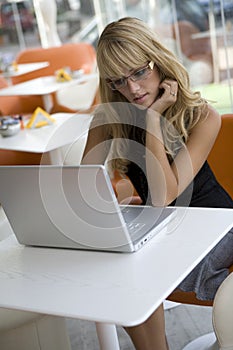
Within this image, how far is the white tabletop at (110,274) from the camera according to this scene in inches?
53.2

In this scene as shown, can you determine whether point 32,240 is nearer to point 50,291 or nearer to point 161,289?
point 50,291

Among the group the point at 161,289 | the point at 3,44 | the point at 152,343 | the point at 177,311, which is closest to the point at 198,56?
the point at 3,44

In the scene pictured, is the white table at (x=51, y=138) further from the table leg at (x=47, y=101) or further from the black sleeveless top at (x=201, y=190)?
the table leg at (x=47, y=101)

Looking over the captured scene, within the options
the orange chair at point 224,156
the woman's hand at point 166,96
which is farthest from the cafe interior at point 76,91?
the woman's hand at point 166,96

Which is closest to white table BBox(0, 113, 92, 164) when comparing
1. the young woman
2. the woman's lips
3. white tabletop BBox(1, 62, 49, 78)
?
the young woman

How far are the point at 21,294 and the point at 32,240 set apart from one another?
0.26 m

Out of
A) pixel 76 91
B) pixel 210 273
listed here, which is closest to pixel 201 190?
pixel 210 273

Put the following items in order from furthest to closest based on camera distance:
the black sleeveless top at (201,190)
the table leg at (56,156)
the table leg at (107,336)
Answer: the table leg at (56,156) → the black sleeveless top at (201,190) → the table leg at (107,336)

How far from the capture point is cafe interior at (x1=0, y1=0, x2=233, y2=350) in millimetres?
2256

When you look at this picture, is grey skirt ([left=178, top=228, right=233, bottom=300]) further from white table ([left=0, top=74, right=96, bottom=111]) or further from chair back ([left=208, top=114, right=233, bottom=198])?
white table ([left=0, top=74, right=96, bottom=111])

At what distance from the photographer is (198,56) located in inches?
230

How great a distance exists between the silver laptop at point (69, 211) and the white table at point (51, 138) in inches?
54.3

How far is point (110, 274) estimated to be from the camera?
1505 millimetres

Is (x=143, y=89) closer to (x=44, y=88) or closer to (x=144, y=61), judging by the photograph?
(x=144, y=61)
